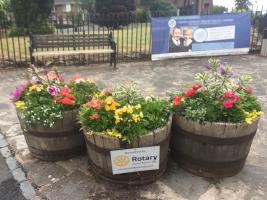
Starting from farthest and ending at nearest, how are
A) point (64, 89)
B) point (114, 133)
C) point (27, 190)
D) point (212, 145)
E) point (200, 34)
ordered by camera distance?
point (200, 34), point (64, 89), point (27, 190), point (212, 145), point (114, 133)

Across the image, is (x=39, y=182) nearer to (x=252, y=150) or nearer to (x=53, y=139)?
(x=53, y=139)

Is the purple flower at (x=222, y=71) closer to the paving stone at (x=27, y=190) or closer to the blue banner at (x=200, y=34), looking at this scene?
the paving stone at (x=27, y=190)

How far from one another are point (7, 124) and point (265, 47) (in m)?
8.47

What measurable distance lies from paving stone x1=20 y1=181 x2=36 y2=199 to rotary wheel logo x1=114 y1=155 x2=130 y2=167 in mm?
932

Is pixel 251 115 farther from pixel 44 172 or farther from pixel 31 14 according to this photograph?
pixel 31 14

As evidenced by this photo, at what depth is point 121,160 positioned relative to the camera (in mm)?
2980

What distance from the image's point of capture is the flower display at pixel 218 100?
3076 mm

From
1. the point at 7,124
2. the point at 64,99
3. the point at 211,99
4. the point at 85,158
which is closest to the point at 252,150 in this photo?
the point at 211,99

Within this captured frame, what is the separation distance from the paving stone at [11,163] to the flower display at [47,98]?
0.65 metres

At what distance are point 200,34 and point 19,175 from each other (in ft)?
23.9

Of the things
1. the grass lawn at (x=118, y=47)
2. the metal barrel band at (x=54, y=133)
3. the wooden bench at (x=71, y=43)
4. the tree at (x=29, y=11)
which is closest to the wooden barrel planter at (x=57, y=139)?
the metal barrel band at (x=54, y=133)

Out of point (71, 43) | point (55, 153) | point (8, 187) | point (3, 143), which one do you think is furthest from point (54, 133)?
point (71, 43)

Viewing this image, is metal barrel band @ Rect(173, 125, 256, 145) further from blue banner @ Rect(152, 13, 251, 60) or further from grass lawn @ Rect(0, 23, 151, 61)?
blue banner @ Rect(152, 13, 251, 60)

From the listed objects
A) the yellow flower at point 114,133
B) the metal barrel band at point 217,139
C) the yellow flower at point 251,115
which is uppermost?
the yellow flower at point 251,115
